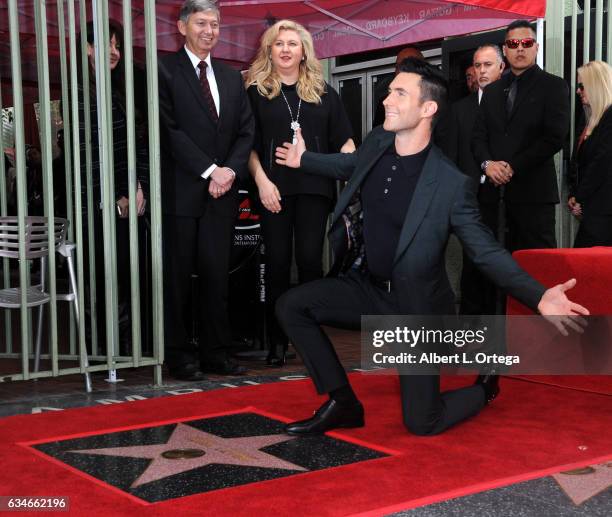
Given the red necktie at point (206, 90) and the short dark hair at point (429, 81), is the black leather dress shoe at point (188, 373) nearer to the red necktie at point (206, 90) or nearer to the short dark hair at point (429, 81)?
the red necktie at point (206, 90)

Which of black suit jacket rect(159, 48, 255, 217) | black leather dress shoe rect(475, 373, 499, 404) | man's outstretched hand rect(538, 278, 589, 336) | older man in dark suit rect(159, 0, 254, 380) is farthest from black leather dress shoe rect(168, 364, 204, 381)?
man's outstretched hand rect(538, 278, 589, 336)

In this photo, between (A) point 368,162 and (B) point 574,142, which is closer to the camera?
(A) point 368,162

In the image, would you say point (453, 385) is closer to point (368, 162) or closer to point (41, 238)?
point (368, 162)

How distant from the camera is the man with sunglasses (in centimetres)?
505

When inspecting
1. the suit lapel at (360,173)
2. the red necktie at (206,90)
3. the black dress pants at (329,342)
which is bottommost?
the black dress pants at (329,342)

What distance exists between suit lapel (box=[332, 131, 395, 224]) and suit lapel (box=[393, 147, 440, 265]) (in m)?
0.24

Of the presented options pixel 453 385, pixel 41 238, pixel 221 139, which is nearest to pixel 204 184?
pixel 221 139

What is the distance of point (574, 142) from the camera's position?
5766 mm

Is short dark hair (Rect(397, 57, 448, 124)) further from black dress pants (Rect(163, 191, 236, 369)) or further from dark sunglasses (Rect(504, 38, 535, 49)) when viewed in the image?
dark sunglasses (Rect(504, 38, 535, 49))

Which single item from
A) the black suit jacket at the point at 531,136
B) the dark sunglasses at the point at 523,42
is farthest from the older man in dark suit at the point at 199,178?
the dark sunglasses at the point at 523,42

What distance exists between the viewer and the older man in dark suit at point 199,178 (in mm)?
4531

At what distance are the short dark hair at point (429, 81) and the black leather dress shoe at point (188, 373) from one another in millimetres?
1871

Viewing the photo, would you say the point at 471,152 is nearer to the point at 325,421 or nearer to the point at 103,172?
the point at 103,172

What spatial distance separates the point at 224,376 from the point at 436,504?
2.27 metres
